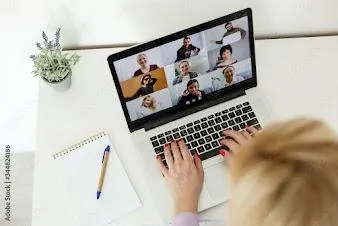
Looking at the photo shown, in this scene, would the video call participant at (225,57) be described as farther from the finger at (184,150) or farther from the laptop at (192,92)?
the finger at (184,150)

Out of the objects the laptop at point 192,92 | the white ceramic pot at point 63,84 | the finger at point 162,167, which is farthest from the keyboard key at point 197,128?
the white ceramic pot at point 63,84

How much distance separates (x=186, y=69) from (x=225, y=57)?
86 mm

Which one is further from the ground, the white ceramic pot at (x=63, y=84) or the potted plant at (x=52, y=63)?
the potted plant at (x=52, y=63)

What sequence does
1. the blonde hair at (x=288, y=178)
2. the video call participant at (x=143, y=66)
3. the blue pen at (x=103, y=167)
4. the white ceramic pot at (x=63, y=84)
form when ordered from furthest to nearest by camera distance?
the white ceramic pot at (x=63, y=84) < the blue pen at (x=103, y=167) < the video call participant at (x=143, y=66) < the blonde hair at (x=288, y=178)

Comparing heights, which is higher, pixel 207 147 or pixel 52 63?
pixel 52 63

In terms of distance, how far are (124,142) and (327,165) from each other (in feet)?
1.89

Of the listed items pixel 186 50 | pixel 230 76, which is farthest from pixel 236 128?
pixel 186 50

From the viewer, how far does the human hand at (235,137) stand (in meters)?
1.10

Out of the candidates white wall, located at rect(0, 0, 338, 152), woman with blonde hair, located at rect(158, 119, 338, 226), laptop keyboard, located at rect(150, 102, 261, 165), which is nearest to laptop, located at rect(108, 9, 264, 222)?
laptop keyboard, located at rect(150, 102, 261, 165)

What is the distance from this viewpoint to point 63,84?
1203 millimetres

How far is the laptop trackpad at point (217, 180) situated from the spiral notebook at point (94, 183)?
0.15m

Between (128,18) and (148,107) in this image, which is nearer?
(148,107)

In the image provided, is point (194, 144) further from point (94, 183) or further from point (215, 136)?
point (94, 183)

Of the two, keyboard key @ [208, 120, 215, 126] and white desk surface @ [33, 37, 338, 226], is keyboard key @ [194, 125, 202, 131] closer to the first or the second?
keyboard key @ [208, 120, 215, 126]
